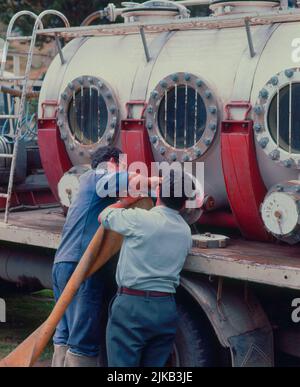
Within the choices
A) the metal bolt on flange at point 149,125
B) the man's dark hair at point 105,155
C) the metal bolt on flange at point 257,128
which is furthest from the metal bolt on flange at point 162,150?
the metal bolt on flange at point 257,128

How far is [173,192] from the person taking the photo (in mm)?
4152

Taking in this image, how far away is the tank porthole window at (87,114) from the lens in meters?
5.33

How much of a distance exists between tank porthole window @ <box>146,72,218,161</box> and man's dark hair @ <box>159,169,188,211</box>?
0.70 metres

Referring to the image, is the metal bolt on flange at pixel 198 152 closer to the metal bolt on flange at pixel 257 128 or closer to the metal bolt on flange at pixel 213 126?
the metal bolt on flange at pixel 213 126

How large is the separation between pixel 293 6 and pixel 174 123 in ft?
3.71

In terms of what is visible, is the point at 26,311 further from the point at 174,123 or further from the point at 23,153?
the point at 174,123

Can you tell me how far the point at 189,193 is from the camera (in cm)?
427

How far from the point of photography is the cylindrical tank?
450 cm

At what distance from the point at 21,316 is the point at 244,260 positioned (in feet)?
12.6

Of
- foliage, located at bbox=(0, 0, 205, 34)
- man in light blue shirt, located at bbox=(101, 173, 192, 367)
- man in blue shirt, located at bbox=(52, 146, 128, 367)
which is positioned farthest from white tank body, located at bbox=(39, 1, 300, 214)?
foliage, located at bbox=(0, 0, 205, 34)

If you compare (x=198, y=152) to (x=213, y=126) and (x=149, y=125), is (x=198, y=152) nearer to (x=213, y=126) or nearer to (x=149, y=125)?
(x=213, y=126)

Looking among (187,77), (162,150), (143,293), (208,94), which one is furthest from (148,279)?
(187,77)

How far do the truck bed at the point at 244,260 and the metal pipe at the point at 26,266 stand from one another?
0.35 m
